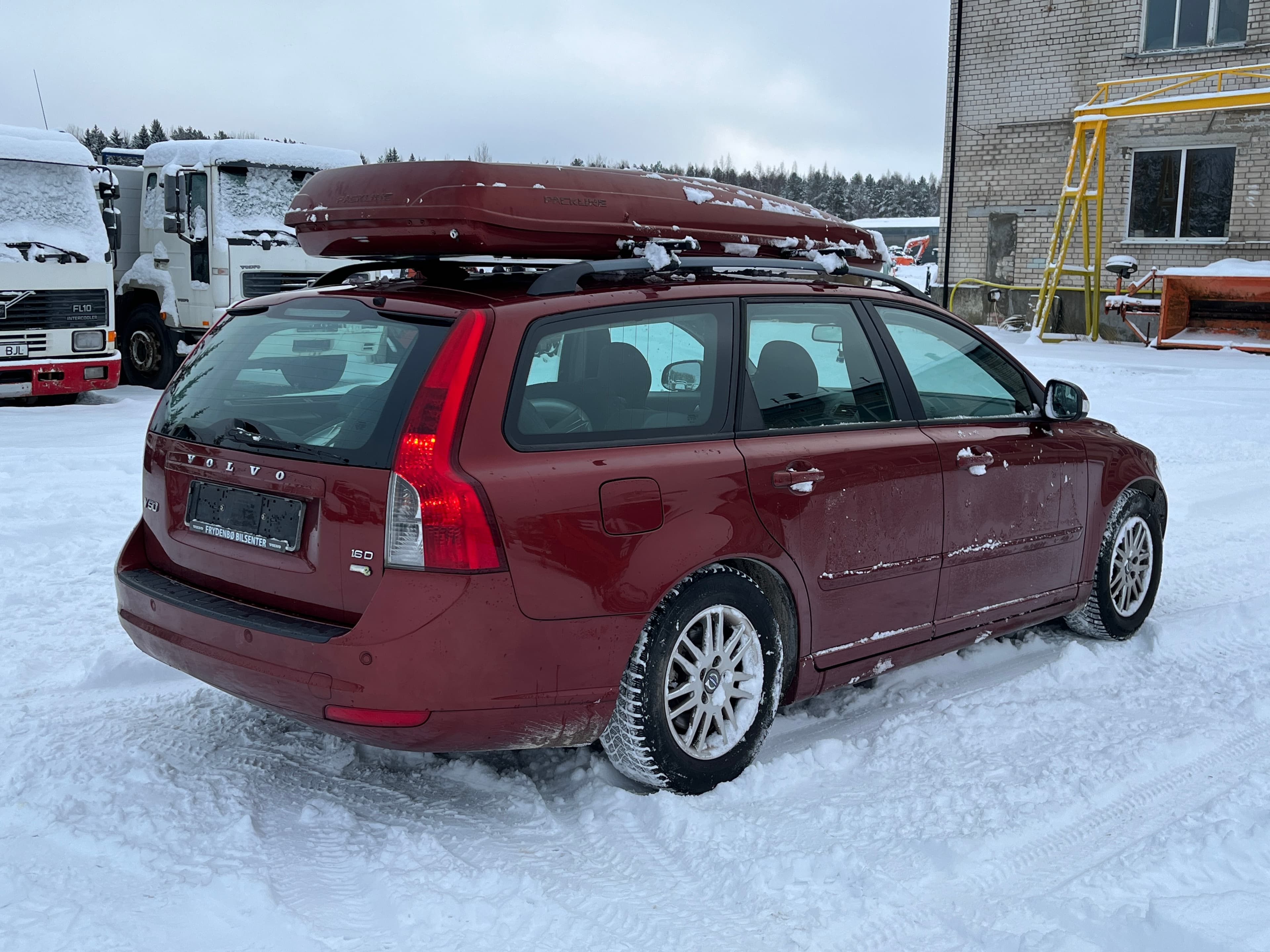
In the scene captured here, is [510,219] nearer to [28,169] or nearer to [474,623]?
[474,623]

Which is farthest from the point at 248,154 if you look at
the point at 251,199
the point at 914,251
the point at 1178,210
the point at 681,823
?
the point at 914,251

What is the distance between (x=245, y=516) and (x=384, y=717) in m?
0.76

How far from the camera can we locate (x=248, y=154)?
1329 centimetres

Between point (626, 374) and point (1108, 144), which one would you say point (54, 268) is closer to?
point (626, 374)

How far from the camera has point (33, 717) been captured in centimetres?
397

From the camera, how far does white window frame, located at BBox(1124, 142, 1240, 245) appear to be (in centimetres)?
1947

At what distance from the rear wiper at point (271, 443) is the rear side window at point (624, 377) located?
503mm

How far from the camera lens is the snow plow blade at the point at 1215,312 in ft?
56.6

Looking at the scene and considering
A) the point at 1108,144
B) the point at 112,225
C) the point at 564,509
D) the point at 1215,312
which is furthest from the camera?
the point at 1108,144

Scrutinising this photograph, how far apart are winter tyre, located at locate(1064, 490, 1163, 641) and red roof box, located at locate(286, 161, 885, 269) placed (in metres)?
2.05

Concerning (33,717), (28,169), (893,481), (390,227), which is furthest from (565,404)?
(28,169)

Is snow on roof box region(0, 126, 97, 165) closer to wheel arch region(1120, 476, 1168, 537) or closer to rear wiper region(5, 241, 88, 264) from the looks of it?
rear wiper region(5, 241, 88, 264)

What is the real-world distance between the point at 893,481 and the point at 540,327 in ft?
4.75

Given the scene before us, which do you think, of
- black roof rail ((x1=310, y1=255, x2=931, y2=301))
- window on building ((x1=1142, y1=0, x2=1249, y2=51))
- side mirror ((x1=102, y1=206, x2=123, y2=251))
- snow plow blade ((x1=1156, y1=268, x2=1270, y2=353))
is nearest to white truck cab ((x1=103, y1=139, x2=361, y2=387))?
side mirror ((x1=102, y1=206, x2=123, y2=251))
